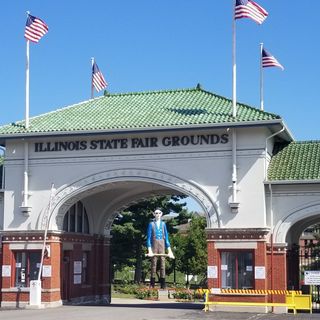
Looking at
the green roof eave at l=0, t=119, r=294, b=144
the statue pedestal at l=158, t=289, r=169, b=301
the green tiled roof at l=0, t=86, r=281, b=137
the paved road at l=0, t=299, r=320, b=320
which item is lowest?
the statue pedestal at l=158, t=289, r=169, b=301

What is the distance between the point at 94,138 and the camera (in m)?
30.3

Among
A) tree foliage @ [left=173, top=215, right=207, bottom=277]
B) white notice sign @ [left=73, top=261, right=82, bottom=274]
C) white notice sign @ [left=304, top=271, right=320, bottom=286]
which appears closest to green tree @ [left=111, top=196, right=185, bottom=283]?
tree foliage @ [left=173, top=215, right=207, bottom=277]

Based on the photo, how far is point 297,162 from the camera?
97.6 ft

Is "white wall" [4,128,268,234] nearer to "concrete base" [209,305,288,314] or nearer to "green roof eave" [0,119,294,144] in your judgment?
"green roof eave" [0,119,294,144]

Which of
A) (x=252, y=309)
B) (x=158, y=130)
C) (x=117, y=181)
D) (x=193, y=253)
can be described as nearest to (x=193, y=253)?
(x=193, y=253)

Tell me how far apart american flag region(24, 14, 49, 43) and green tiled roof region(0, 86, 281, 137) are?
155 inches

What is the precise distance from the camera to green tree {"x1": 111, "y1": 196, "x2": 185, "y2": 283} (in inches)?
2019

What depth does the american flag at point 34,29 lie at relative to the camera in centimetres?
3027

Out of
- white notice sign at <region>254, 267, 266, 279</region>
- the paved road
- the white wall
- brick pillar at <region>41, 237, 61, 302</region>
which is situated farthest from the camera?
brick pillar at <region>41, 237, 61, 302</region>

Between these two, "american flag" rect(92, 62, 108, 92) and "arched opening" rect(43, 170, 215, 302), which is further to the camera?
"american flag" rect(92, 62, 108, 92)

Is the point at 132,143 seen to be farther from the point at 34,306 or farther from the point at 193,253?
the point at 193,253

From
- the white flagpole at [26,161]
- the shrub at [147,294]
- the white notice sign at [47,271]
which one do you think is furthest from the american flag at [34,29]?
the shrub at [147,294]

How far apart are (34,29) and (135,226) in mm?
24032

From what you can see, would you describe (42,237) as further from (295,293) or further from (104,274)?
(295,293)
